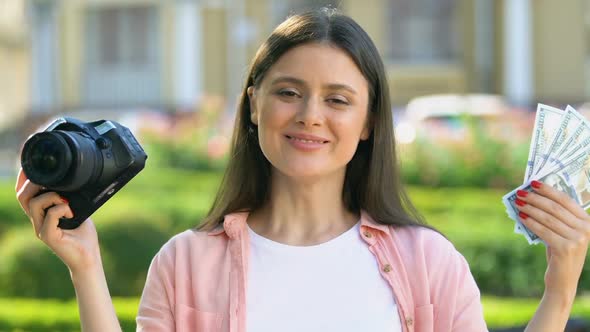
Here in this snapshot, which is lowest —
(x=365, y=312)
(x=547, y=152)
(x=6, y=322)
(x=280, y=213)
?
(x=6, y=322)

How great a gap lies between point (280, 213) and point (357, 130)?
26 cm

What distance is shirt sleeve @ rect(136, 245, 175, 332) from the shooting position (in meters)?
2.38

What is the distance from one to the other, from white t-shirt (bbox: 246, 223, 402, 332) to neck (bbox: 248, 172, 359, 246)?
0.15ft

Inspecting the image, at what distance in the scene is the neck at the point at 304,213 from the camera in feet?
8.20

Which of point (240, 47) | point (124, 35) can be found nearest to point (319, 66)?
point (240, 47)

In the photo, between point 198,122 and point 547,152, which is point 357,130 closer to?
point 547,152

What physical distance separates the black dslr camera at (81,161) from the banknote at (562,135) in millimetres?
825

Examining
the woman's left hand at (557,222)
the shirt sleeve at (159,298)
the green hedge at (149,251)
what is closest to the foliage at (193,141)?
the green hedge at (149,251)

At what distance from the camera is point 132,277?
273 inches

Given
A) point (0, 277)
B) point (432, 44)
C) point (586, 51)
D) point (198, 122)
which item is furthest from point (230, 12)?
point (0, 277)

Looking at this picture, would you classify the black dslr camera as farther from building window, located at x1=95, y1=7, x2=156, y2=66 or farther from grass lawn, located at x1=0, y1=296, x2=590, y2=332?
building window, located at x1=95, y1=7, x2=156, y2=66

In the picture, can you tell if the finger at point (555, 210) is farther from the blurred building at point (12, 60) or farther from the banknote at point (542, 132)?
the blurred building at point (12, 60)

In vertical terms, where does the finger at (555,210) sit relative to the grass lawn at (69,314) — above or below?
above

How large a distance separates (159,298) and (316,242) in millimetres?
360
